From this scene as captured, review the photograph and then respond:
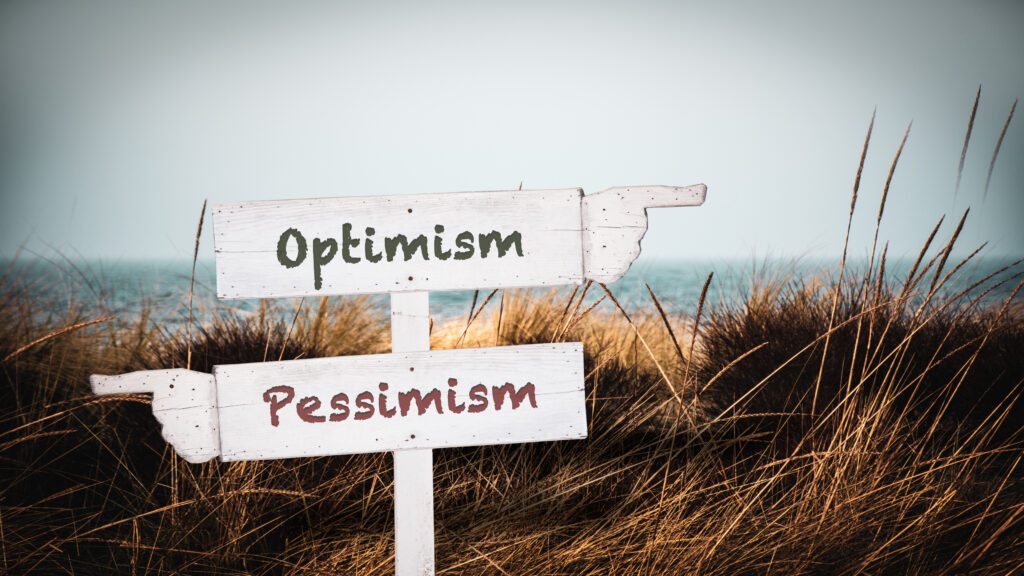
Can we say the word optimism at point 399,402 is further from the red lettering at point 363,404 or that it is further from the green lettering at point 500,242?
the green lettering at point 500,242

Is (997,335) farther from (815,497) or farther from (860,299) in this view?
(815,497)

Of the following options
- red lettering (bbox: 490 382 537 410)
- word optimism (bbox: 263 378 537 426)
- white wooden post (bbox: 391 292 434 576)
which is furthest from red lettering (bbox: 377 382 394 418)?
red lettering (bbox: 490 382 537 410)

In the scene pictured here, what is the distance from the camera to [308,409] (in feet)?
4.81

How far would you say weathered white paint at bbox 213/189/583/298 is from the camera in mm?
1482

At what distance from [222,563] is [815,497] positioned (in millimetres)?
1574

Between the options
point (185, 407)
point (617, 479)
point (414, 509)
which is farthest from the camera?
point (617, 479)

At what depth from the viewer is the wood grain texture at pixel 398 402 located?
1459 millimetres

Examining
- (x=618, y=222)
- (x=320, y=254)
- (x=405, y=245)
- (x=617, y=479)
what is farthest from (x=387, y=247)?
(x=617, y=479)

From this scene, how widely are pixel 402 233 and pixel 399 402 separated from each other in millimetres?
368

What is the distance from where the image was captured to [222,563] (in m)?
1.80

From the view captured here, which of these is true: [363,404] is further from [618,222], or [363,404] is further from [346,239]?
[618,222]

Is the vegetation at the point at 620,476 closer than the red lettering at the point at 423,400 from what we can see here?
No

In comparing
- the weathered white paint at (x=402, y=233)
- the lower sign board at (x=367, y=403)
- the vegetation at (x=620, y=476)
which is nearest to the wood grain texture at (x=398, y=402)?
the lower sign board at (x=367, y=403)

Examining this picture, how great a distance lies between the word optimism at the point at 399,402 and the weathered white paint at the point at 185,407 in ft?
0.41
